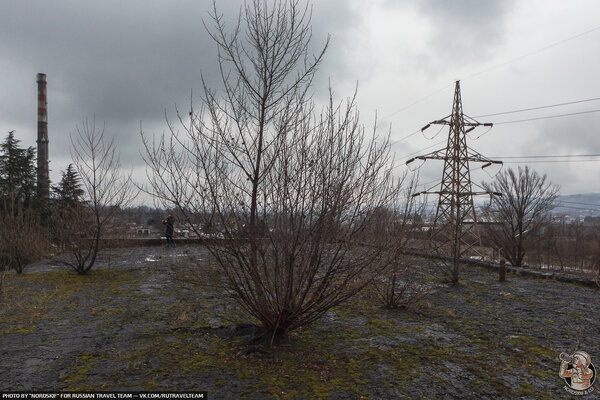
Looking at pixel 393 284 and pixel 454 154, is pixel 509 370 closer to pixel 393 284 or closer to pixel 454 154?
pixel 393 284

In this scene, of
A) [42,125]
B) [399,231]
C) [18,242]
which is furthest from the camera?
[42,125]

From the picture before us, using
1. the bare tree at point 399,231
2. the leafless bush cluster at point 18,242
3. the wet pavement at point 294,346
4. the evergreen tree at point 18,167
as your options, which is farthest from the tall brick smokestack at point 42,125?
the bare tree at point 399,231

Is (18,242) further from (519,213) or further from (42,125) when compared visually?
(519,213)

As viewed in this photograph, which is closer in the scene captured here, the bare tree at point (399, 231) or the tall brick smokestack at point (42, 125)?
the bare tree at point (399, 231)

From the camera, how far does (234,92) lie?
4.05 metres

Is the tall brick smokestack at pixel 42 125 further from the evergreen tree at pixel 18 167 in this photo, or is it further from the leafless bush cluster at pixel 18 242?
the leafless bush cluster at pixel 18 242

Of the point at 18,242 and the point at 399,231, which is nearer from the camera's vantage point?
the point at 399,231

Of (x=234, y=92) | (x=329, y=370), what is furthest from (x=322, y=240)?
(x=234, y=92)

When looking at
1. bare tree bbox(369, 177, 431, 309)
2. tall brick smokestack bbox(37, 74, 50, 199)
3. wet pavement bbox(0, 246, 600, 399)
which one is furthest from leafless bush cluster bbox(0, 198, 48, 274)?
tall brick smokestack bbox(37, 74, 50, 199)

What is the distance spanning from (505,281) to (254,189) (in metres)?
7.82

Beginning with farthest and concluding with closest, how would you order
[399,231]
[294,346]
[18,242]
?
1. [18,242]
2. [399,231]
3. [294,346]

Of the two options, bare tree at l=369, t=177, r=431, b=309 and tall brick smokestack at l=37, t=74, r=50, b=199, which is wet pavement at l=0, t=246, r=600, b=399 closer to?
bare tree at l=369, t=177, r=431, b=309

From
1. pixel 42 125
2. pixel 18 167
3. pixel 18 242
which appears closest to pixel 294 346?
pixel 18 242

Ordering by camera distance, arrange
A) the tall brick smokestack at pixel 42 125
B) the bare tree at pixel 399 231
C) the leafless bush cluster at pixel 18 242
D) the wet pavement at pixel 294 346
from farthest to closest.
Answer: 1. the tall brick smokestack at pixel 42 125
2. the leafless bush cluster at pixel 18 242
3. the bare tree at pixel 399 231
4. the wet pavement at pixel 294 346
